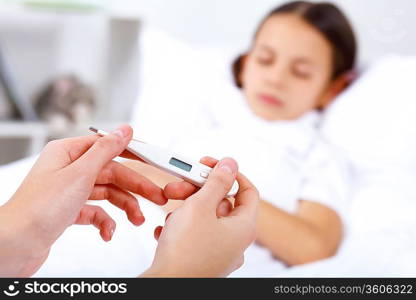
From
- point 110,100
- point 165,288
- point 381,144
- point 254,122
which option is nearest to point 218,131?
point 254,122

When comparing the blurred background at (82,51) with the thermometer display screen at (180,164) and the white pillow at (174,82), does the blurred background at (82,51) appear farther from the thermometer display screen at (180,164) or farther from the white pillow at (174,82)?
the thermometer display screen at (180,164)

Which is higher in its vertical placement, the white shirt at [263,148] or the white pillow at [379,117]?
the white pillow at [379,117]

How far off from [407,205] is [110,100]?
43.4 inches

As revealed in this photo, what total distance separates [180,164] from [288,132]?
487 mm

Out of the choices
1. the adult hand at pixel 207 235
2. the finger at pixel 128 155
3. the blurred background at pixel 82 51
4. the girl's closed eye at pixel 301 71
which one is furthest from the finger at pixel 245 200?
the blurred background at pixel 82 51

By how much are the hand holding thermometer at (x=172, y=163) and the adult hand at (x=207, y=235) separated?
0.06 feet

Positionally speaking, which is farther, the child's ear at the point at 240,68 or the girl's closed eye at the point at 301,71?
the child's ear at the point at 240,68

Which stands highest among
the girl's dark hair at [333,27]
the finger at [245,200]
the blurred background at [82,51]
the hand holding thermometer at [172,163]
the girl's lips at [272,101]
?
the girl's dark hair at [333,27]

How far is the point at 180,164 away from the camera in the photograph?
54 cm

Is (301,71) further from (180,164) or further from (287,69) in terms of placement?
(180,164)

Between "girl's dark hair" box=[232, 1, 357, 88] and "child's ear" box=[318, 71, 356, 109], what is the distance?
1 centimetres

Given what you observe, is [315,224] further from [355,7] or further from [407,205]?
[355,7]

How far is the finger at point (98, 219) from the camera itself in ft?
2.05

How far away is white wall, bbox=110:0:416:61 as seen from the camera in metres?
0.98
